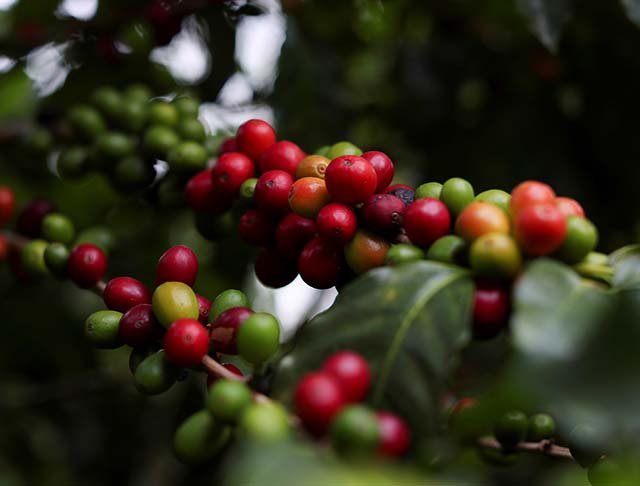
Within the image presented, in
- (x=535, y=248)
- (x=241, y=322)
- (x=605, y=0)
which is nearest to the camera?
(x=535, y=248)

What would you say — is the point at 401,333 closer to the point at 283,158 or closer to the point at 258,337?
the point at 258,337

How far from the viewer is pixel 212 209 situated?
147 centimetres

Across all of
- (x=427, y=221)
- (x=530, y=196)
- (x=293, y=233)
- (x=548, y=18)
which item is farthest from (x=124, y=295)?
(x=548, y=18)

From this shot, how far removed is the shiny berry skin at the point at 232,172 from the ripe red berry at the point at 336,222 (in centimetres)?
30

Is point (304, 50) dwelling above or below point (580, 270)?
below

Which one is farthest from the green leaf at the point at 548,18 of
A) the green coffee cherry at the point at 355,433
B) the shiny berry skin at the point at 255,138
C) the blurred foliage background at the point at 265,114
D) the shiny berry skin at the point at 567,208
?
the green coffee cherry at the point at 355,433

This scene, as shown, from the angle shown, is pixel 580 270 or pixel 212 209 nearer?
pixel 580 270

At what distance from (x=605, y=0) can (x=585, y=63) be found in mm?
288

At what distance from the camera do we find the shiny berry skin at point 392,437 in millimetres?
770

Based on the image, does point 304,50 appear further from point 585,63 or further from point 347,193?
point 347,193

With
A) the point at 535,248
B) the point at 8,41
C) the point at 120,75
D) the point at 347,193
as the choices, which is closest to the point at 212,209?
the point at 347,193

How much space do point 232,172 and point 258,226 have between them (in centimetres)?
13

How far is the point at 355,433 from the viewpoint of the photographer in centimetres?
73

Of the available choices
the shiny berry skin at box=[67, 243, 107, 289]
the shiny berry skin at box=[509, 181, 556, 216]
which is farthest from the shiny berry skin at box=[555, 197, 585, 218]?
the shiny berry skin at box=[67, 243, 107, 289]
